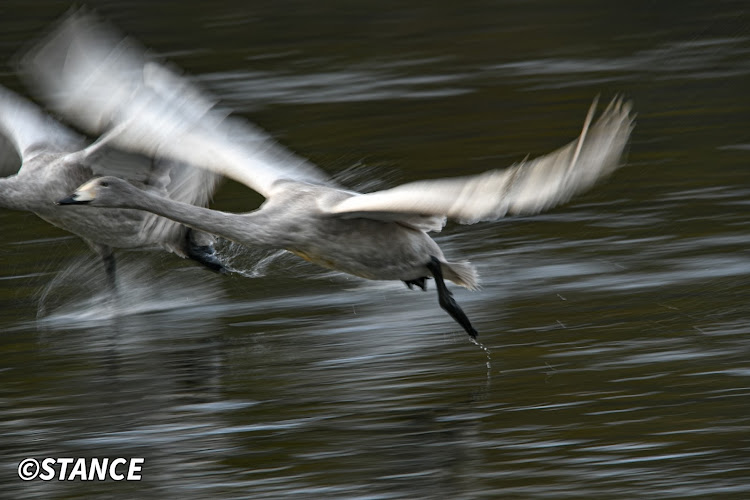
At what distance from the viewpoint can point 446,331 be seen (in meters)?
9.48

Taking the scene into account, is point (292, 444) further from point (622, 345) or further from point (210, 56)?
point (210, 56)

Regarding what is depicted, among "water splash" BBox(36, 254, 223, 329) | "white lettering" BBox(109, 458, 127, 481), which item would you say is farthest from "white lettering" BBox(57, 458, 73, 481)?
"water splash" BBox(36, 254, 223, 329)

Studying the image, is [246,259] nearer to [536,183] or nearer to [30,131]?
[30,131]

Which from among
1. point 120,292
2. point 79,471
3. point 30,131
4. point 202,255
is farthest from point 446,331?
point 30,131

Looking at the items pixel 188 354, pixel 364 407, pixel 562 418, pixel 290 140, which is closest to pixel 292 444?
pixel 364 407

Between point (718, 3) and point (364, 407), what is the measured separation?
12690mm

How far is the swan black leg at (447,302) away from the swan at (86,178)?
2.44 m

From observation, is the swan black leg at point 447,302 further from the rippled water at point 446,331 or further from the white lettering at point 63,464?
the white lettering at point 63,464

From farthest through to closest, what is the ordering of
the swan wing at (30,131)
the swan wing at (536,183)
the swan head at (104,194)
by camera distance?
the swan wing at (30,131) < the swan head at (104,194) < the swan wing at (536,183)

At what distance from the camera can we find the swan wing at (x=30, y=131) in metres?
11.1

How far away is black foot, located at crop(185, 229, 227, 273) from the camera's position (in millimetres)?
10891

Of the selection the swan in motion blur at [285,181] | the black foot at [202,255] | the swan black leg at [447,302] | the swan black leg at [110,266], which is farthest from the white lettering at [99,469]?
the swan black leg at [110,266]

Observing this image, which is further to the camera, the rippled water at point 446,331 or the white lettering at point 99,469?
the white lettering at point 99,469

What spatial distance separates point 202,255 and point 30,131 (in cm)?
162
